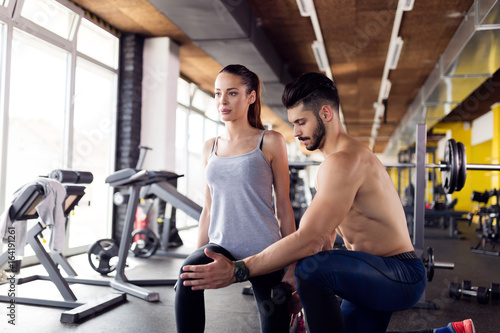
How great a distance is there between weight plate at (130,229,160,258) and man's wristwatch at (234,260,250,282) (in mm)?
3765

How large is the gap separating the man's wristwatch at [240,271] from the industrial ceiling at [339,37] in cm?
314

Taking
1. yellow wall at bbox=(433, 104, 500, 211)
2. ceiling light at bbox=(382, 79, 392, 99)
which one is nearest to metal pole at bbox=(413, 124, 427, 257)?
ceiling light at bbox=(382, 79, 392, 99)

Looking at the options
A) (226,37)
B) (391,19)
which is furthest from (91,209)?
(391,19)

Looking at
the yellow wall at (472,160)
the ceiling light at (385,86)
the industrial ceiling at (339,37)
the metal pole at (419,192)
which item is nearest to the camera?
the metal pole at (419,192)

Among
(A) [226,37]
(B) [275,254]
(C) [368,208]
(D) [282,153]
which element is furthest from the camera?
(A) [226,37]

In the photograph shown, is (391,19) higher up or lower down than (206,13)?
higher up

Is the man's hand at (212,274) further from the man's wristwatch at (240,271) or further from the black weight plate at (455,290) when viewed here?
the black weight plate at (455,290)

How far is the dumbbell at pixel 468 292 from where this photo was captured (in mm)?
3154

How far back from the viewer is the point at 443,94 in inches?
282

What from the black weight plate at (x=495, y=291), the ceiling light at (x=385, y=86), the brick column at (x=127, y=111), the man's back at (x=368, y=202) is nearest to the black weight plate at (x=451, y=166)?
the black weight plate at (x=495, y=291)

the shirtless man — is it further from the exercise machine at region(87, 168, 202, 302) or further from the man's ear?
the exercise machine at region(87, 168, 202, 302)

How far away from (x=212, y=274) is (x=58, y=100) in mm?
4155

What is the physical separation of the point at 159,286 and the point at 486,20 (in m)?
3.71

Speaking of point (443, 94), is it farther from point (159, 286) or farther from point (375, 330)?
point (375, 330)
